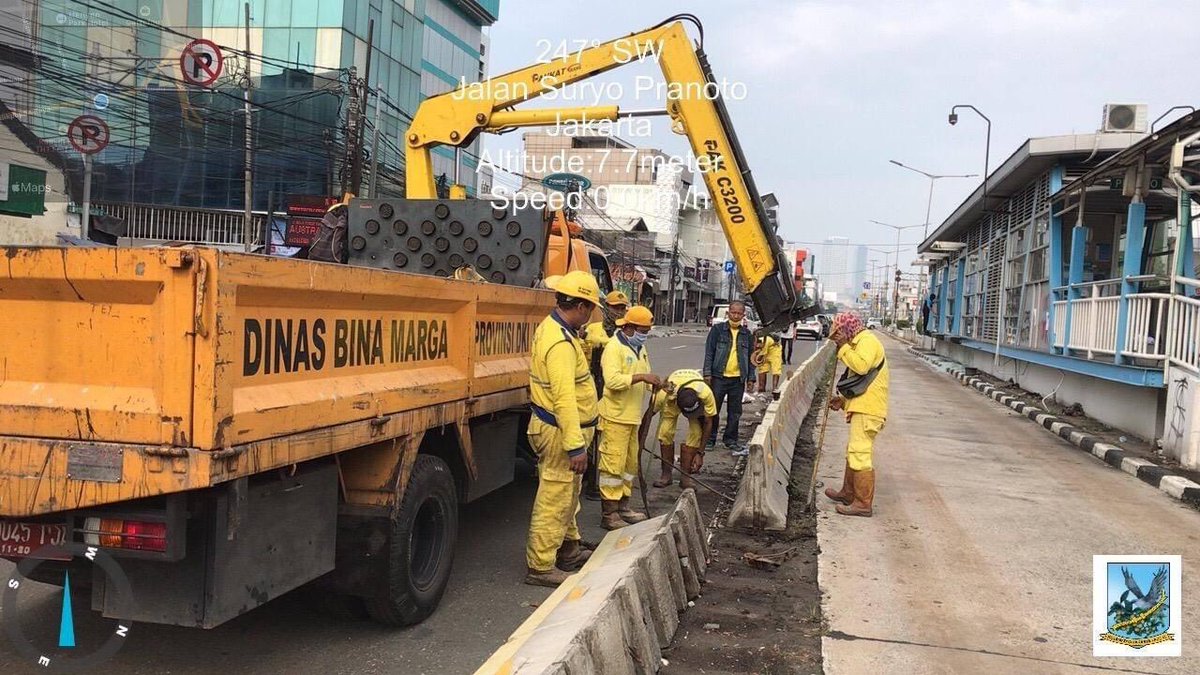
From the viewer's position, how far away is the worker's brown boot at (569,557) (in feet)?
17.4

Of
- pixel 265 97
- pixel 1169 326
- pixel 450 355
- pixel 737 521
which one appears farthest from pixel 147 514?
pixel 265 97

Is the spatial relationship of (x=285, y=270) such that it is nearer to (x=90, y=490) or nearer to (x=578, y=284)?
(x=90, y=490)

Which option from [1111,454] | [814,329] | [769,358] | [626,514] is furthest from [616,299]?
[814,329]

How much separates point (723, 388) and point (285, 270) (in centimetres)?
701

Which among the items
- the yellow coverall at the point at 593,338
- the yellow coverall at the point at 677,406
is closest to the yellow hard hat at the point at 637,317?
the yellow coverall at the point at 593,338

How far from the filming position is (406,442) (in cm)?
414

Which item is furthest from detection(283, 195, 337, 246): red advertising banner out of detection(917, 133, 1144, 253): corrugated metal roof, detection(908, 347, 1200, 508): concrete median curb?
detection(908, 347, 1200, 508): concrete median curb

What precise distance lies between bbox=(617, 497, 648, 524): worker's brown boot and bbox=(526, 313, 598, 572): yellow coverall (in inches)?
54.2

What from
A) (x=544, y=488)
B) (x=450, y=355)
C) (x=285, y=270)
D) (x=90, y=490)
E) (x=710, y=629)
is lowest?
(x=710, y=629)

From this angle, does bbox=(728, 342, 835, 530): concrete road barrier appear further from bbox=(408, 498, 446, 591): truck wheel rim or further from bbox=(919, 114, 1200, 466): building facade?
bbox=(919, 114, 1200, 466): building facade

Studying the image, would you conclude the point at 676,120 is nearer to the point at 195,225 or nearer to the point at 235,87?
the point at 235,87

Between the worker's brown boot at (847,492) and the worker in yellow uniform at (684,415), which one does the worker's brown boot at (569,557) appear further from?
the worker's brown boot at (847,492)

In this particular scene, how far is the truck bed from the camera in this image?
2922 mm

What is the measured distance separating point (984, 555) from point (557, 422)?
3.13 m
